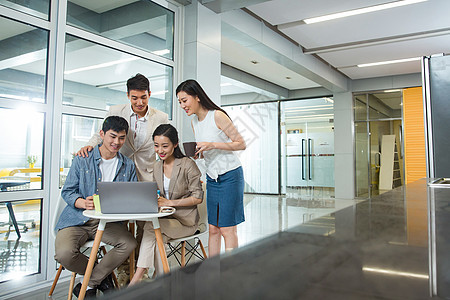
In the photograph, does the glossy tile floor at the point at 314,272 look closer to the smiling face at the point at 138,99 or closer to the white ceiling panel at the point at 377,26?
the smiling face at the point at 138,99

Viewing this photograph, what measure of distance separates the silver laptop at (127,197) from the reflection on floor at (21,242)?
1.05 metres

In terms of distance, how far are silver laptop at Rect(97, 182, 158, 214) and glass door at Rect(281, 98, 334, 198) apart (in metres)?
8.26

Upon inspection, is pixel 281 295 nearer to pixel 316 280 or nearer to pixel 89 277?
pixel 316 280

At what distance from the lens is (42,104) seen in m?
2.82

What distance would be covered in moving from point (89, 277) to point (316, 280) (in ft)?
7.32

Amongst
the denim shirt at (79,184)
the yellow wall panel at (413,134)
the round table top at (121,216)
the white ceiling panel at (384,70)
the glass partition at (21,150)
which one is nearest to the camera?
the round table top at (121,216)

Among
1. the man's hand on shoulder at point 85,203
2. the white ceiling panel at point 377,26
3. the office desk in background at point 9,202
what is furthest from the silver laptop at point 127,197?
the white ceiling panel at point 377,26

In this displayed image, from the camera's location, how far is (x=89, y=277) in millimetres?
2098

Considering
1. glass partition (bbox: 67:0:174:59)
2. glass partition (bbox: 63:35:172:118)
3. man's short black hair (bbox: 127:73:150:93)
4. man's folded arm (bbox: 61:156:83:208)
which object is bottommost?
man's folded arm (bbox: 61:156:83:208)

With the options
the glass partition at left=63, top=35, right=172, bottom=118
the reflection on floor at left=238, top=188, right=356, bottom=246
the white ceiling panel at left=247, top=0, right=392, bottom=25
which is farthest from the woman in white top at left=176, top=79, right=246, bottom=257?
the white ceiling panel at left=247, top=0, right=392, bottom=25

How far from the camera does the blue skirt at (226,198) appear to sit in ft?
7.97

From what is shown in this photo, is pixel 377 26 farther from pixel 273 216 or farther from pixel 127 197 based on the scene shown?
pixel 127 197

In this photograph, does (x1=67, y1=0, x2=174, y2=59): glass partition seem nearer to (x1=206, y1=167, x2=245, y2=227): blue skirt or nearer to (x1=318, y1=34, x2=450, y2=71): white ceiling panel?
(x1=206, y1=167, x2=245, y2=227): blue skirt

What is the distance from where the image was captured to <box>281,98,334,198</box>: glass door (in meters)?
9.72
